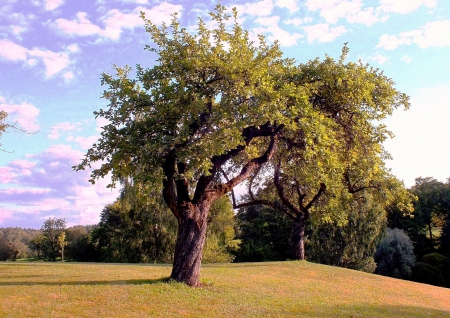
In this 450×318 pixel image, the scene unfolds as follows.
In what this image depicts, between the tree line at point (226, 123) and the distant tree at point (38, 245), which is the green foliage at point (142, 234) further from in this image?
the tree line at point (226, 123)

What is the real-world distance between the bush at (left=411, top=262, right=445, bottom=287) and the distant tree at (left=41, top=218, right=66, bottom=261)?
50025 millimetres

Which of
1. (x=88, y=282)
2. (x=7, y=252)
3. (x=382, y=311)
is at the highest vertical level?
(x=88, y=282)

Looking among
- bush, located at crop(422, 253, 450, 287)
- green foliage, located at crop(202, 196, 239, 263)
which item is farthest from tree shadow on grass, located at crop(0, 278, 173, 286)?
bush, located at crop(422, 253, 450, 287)

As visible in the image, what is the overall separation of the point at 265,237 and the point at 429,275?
21.4 meters

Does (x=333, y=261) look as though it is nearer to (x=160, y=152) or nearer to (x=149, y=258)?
(x=149, y=258)

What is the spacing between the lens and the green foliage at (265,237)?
53.3 metres

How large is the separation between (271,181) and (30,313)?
1881cm

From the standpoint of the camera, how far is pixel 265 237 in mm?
56188

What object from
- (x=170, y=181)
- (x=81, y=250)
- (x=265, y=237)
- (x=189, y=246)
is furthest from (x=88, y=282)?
(x=81, y=250)

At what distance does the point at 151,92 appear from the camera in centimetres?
1454

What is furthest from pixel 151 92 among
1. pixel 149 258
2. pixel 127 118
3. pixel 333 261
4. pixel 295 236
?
pixel 333 261

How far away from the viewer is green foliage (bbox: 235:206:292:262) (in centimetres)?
5334

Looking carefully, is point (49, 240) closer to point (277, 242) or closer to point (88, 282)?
point (277, 242)

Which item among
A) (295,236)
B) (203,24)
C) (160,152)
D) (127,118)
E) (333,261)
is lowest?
(333,261)
